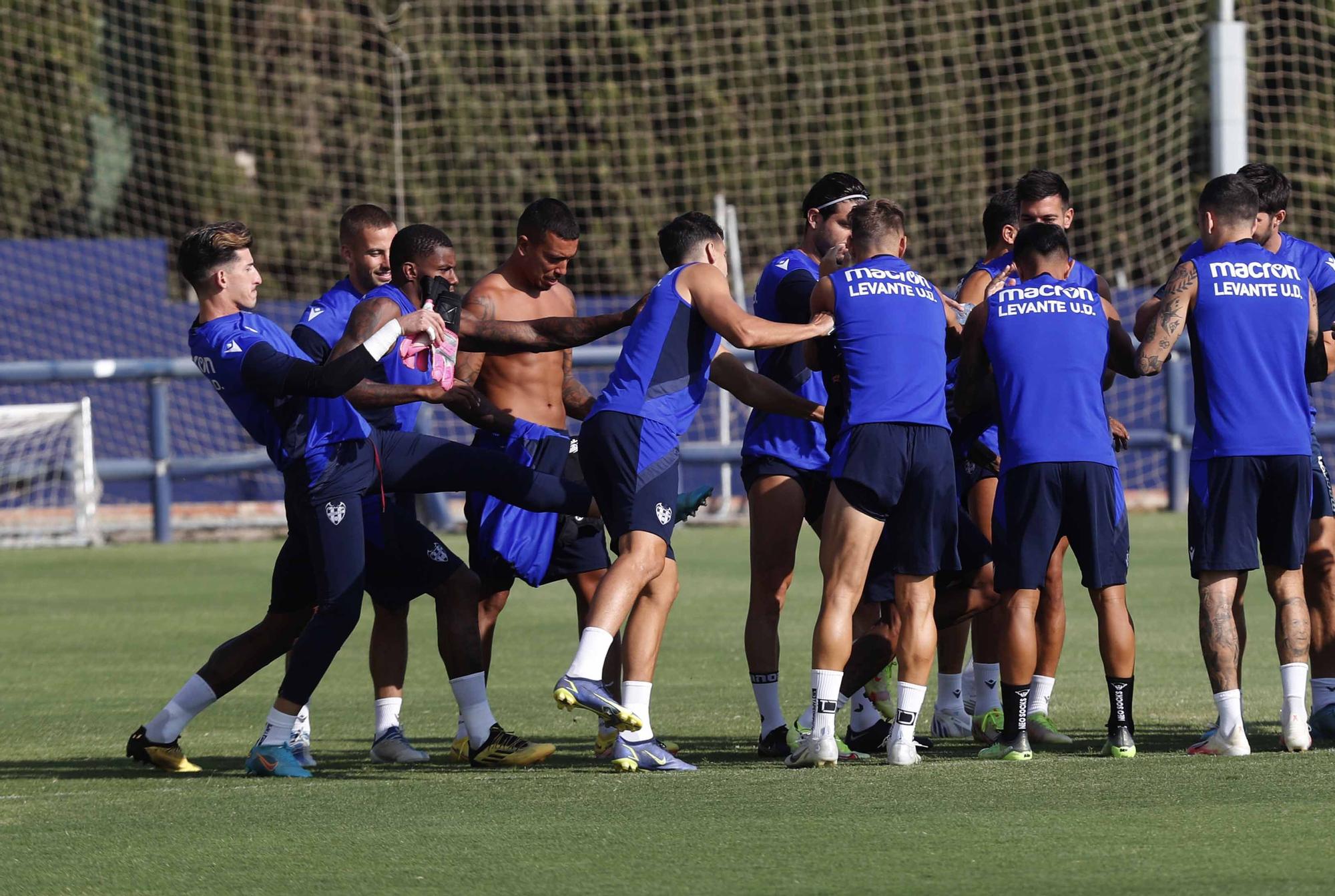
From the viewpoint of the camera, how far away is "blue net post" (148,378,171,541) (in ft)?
58.7

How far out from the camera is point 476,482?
284 inches

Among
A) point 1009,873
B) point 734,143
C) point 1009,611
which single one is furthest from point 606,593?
point 734,143

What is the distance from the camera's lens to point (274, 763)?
685cm

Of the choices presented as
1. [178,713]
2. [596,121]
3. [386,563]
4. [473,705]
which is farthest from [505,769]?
[596,121]

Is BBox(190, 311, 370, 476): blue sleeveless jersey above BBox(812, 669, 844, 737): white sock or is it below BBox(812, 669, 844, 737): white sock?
above

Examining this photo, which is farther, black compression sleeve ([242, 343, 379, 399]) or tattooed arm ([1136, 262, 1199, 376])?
tattooed arm ([1136, 262, 1199, 376])

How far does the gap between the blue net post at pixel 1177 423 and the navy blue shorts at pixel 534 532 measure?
1159 centimetres

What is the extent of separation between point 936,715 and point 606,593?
190 cm

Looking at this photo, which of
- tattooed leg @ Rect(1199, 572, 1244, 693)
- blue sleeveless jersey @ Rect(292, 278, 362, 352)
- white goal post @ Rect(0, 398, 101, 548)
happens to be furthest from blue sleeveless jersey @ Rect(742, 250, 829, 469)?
white goal post @ Rect(0, 398, 101, 548)

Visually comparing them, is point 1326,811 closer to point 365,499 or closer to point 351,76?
point 365,499

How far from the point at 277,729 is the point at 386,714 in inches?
22.8

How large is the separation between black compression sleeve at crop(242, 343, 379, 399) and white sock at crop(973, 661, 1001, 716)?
9.55 feet

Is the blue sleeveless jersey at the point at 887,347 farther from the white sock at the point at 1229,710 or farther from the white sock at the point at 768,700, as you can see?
the white sock at the point at 1229,710

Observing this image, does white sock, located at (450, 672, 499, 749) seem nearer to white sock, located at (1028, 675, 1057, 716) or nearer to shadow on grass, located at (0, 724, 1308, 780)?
shadow on grass, located at (0, 724, 1308, 780)
